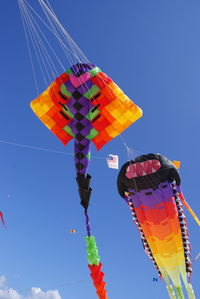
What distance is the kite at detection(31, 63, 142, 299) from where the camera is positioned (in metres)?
10.1

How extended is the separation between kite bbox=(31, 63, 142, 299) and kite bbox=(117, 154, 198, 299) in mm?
1653

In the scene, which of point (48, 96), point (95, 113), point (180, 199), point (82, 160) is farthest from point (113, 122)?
point (180, 199)

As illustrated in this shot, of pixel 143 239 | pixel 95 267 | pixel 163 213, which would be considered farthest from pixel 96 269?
pixel 163 213

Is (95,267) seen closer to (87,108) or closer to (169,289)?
(169,289)

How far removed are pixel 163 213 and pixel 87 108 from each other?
4.51 metres

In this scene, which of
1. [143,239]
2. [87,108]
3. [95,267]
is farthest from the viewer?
[143,239]

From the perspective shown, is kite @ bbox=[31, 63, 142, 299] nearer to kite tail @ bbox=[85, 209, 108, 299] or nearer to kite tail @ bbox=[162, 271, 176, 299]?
kite tail @ bbox=[85, 209, 108, 299]

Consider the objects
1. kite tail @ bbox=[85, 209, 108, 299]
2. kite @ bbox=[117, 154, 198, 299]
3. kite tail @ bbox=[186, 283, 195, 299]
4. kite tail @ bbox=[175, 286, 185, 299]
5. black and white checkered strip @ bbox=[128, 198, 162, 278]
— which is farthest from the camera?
black and white checkered strip @ bbox=[128, 198, 162, 278]

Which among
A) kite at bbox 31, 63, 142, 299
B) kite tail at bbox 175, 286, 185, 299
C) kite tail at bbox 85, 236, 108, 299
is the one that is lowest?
kite tail at bbox 175, 286, 185, 299

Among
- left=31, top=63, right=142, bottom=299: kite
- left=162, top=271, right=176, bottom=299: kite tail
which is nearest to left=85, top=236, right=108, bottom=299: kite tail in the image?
left=31, top=63, right=142, bottom=299: kite

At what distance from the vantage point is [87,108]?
401 inches

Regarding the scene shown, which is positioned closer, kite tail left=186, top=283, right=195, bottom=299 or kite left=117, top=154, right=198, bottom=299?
kite tail left=186, top=283, right=195, bottom=299

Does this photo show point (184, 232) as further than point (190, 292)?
Yes

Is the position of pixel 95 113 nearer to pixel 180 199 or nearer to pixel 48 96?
pixel 48 96
